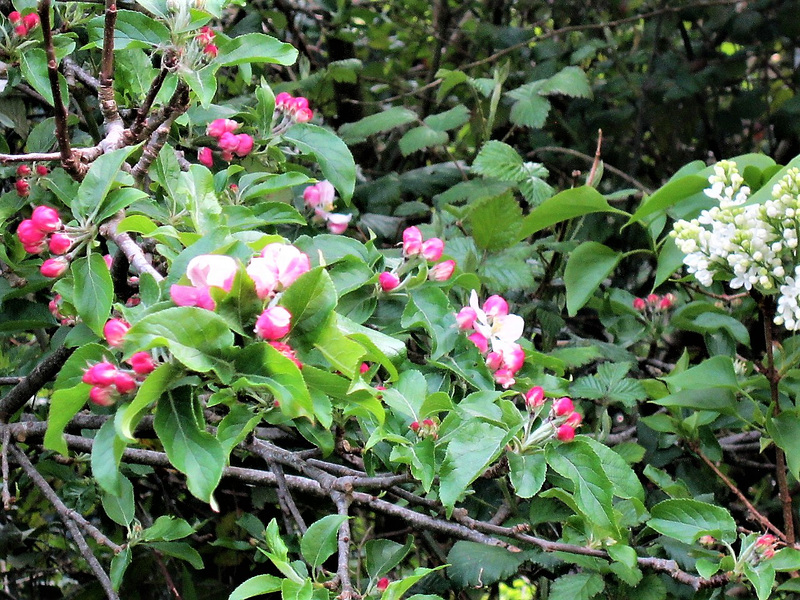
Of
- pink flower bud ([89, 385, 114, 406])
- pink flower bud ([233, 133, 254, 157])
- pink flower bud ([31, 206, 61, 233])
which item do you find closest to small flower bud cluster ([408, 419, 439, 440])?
pink flower bud ([89, 385, 114, 406])

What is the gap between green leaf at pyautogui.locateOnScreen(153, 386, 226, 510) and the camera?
28.1 inches

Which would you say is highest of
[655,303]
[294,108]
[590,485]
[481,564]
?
[294,108]

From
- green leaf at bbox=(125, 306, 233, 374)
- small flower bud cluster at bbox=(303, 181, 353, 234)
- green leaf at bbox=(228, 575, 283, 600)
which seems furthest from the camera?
small flower bud cluster at bbox=(303, 181, 353, 234)

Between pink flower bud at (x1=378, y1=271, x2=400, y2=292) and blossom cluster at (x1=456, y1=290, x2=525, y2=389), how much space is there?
0.10 m

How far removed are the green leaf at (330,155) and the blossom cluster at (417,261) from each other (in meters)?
0.26

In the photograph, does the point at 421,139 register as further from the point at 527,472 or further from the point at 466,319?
the point at 527,472

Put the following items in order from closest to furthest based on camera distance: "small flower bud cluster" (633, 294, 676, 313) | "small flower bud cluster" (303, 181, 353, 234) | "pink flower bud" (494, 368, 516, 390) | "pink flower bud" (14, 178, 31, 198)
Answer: "pink flower bud" (494, 368, 516, 390)
"pink flower bud" (14, 178, 31, 198)
"small flower bud cluster" (303, 181, 353, 234)
"small flower bud cluster" (633, 294, 676, 313)

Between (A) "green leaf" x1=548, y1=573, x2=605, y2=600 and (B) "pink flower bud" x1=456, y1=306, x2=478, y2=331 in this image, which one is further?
(A) "green leaf" x1=548, y1=573, x2=605, y2=600

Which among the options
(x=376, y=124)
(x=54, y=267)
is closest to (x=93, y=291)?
(x=54, y=267)

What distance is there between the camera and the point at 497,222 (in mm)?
1399

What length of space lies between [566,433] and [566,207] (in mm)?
569

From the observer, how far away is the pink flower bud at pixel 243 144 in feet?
4.42

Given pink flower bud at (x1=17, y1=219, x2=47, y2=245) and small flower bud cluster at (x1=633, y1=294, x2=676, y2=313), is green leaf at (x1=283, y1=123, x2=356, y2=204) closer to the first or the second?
pink flower bud at (x1=17, y1=219, x2=47, y2=245)

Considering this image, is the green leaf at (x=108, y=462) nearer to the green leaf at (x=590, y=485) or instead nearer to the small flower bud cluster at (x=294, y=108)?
the green leaf at (x=590, y=485)
